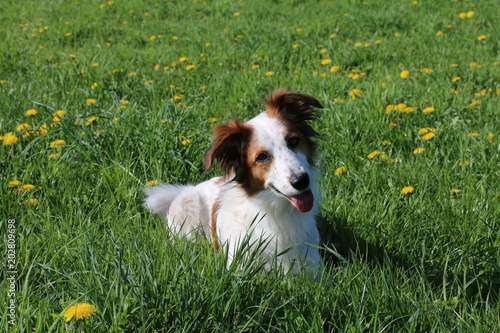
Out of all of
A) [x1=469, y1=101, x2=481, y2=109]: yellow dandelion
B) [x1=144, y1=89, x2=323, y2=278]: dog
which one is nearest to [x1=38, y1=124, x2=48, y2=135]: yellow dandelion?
[x1=144, y1=89, x2=323, y2=278]: dog

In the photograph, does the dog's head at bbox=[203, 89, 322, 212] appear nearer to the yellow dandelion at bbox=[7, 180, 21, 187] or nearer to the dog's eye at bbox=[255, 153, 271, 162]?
the dog's eye at bbox=[255, 153, 271, 162]

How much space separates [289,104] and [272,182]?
0.52 metres

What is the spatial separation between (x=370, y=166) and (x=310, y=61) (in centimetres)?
274

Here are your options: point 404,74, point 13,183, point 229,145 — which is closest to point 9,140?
point 13,183

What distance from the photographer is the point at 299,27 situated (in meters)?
7.20

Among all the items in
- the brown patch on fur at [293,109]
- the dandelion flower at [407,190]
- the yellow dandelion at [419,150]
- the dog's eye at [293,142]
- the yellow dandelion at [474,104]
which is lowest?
the dandelion flower at [407,190]

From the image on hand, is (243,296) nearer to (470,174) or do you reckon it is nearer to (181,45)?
(470,174)

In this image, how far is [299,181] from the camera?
2.44 m

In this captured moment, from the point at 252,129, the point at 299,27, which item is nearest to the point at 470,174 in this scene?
the point at 252,129

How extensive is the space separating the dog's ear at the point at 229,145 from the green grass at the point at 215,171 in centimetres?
47

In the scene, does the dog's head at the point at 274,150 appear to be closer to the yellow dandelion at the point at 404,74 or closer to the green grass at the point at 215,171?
the green grass at the point at 215,171

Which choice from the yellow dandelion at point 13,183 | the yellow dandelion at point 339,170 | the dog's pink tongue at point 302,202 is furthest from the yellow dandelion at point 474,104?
the yellow dandelion at point 13,183

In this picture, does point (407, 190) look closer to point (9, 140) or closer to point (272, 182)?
point (272, 182)

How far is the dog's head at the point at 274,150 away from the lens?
2.50 m
